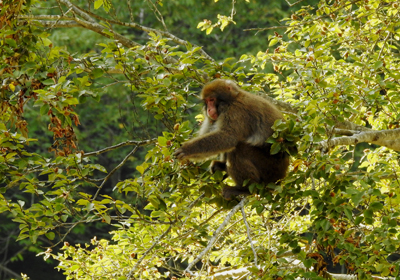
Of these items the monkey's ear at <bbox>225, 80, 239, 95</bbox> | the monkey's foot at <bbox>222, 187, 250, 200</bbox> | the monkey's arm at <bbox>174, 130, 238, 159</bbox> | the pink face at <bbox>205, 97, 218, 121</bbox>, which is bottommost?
the monkey's foot at <bbox>222, 187, 250, 200</bbox>

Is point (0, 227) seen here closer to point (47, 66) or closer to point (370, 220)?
point (47, 66)

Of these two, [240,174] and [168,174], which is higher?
[168,174]

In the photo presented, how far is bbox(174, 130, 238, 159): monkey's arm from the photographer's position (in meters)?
3.61

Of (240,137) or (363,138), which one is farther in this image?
(240,137)

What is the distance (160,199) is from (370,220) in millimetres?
1311

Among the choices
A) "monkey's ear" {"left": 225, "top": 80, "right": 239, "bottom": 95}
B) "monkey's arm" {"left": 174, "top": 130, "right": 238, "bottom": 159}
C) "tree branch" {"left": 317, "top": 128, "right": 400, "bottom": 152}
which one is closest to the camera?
"tree branch" {"left": 317, "top": 128, "right": 400, "bottom": 152}

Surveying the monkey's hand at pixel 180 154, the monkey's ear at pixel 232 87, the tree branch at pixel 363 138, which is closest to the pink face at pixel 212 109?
the monkey's ear at pixel 232 87

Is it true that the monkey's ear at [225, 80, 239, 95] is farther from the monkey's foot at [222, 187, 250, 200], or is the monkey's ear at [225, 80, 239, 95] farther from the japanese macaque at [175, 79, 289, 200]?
the monkey's foot at [222, 187, 250, 200]

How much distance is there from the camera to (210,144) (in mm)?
3805

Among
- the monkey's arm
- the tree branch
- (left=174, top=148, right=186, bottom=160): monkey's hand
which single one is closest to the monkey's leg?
the monkey's arm

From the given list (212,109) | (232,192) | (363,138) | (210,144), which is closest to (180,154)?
(210,144)

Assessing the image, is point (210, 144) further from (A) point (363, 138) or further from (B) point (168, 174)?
(A) point (363, 138)

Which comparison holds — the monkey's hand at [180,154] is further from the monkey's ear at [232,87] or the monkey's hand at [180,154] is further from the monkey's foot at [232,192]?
the monkey's ear at [232,87]

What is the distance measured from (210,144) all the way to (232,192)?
42 cm
